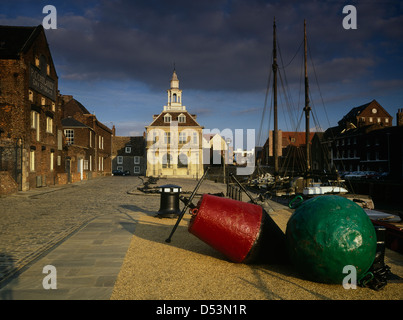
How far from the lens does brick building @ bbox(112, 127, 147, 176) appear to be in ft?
223

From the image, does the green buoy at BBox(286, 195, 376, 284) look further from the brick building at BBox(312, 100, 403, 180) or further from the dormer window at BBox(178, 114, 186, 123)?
the dormer window at BBox(178, 114, 186, 123)

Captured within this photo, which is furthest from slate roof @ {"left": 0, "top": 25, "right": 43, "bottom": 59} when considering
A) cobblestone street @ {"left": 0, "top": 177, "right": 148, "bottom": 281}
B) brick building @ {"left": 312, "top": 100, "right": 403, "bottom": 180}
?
brick building @ {"left": 312, "top": 100, "right": 403, "bottom": 180}

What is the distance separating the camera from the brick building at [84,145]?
3753cm

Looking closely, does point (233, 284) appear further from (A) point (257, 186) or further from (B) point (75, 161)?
(B) point (75, 161)

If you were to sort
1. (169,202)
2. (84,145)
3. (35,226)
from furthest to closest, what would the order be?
(84,145) < (169,202) < (35,226)

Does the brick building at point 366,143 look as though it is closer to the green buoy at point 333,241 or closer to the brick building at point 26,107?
the brick building at point 26,107

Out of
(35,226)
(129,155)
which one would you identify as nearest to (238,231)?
(35,226)

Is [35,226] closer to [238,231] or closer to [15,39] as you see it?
[238,231]

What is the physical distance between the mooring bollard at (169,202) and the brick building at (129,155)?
56.5m

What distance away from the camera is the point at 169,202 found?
12062 millimetres

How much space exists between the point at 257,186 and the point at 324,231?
Result: 111 ft

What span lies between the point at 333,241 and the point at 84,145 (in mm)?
44704

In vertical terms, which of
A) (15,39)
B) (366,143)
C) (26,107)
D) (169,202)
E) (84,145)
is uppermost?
(15,39)

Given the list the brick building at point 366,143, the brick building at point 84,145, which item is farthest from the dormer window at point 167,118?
the brick building at point 366,143
